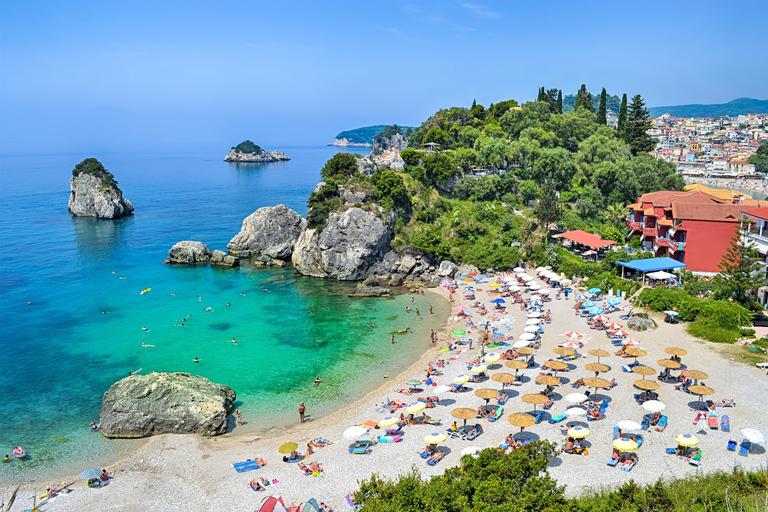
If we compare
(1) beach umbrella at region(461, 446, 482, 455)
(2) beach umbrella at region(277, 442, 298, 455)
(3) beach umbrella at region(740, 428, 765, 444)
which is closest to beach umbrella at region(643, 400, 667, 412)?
(3) beach umbrella at region(740, 428, 765, 444)

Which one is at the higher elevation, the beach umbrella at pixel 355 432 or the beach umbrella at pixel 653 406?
the beach umbrella at pixel 653 406

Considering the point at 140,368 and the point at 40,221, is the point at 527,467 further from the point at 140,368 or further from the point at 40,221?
the point at 40,221

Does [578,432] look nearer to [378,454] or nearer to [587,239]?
[378,454]

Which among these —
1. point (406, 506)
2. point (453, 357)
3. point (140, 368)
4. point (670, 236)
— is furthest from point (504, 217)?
point (406, 506)

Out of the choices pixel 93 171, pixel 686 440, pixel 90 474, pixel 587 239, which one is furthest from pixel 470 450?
pixel 93 171

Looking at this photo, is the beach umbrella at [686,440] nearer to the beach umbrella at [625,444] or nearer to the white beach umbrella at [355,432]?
the beach umbrella at [625,444]

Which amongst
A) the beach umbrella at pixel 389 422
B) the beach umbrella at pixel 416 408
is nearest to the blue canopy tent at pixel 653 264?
the beach umbrella at pixel 416 408

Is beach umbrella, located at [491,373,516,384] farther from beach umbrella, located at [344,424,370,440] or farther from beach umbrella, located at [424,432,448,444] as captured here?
beach umbrella, located at [344,424,370,440]
